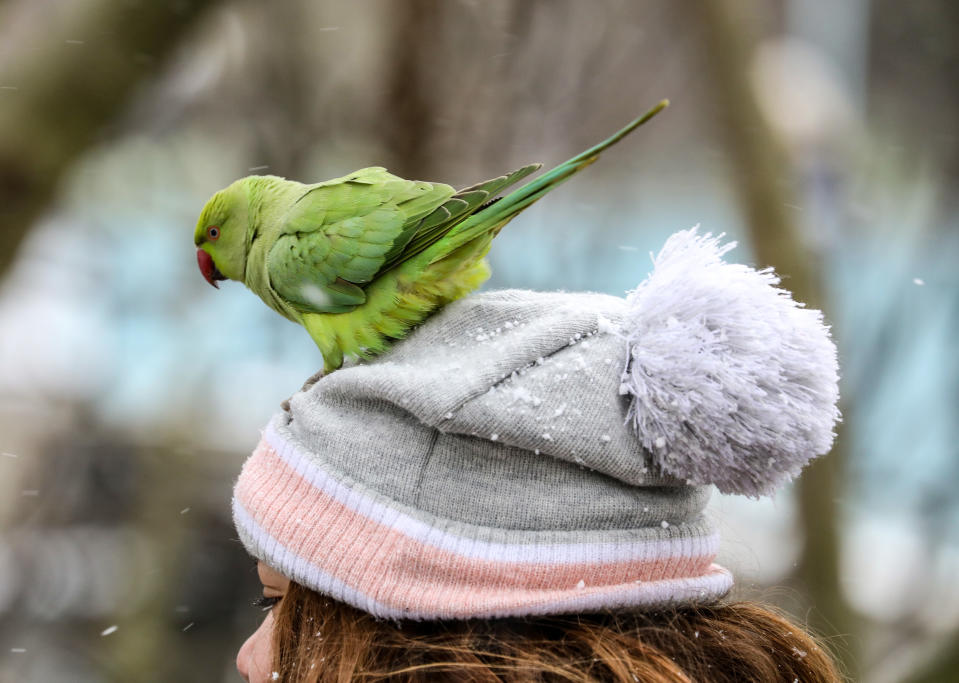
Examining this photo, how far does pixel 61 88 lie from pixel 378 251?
95 centimetres

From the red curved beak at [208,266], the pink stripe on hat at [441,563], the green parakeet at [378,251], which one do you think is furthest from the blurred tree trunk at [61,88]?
the pink stripe on hat at [441,563]

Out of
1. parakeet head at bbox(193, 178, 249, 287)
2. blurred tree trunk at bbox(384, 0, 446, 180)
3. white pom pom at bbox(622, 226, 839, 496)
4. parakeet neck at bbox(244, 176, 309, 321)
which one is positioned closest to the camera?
white pom pom at bbox(622, 226, 839, 496)

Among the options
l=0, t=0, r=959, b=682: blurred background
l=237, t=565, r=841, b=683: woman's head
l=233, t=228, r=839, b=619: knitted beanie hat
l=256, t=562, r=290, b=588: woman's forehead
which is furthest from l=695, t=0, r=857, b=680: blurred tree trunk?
l=256, t=562, r=290, b=588: woman's forehead

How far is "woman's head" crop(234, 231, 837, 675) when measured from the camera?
903 millimetres

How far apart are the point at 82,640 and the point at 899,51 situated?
528cm

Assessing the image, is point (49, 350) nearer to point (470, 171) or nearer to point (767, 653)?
point (470, 171)

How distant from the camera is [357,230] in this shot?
1218mm

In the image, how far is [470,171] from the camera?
9.64ft

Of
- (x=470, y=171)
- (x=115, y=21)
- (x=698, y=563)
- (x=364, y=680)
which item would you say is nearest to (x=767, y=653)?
(x=698, y=563)

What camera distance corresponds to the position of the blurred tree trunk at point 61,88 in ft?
5.28

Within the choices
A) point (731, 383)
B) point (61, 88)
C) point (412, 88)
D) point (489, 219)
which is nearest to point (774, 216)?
point (412, 88)

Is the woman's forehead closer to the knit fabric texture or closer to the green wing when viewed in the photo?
the knit fabric texture

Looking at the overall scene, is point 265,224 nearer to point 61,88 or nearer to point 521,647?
point 61,88

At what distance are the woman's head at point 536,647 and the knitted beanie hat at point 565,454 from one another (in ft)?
0.13
